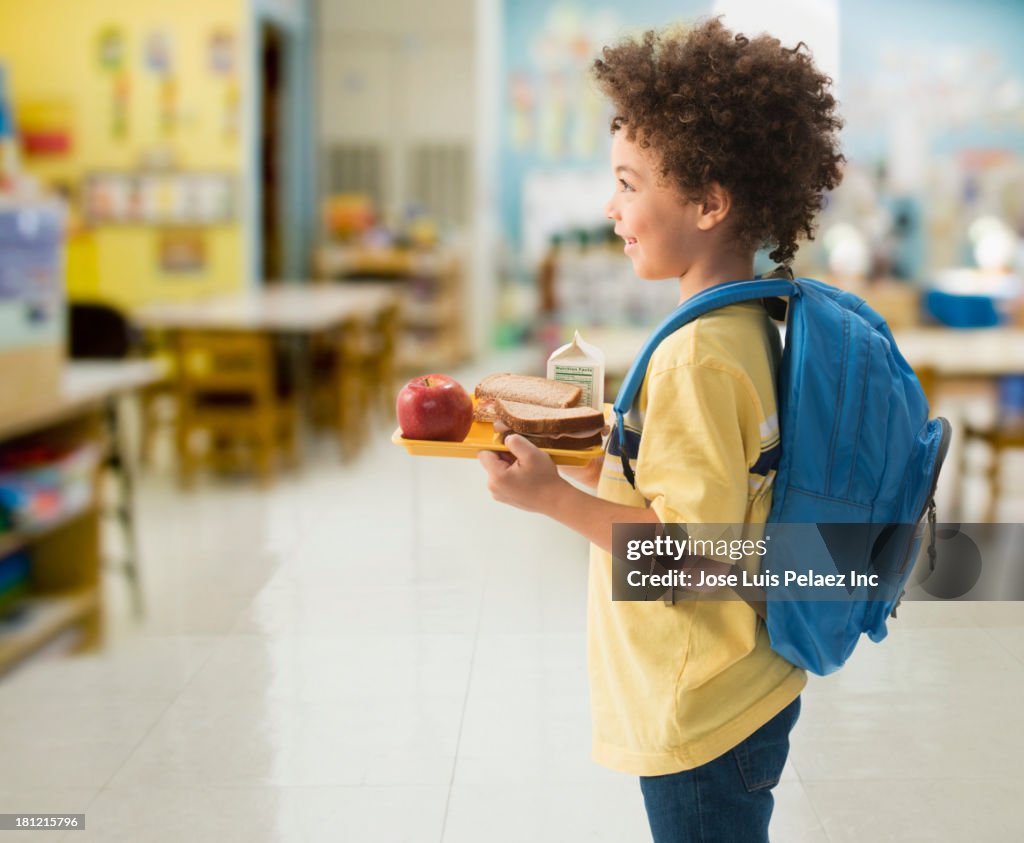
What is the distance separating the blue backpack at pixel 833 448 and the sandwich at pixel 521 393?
0.09 metres

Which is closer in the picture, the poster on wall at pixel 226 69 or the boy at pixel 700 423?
the boy at pixel 700 423

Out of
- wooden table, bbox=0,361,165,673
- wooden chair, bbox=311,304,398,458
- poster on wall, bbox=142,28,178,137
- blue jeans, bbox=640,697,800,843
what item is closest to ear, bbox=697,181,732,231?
blue jeans, bbox=640,697,800,843

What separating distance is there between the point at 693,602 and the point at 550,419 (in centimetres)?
20

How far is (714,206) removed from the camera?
98cm

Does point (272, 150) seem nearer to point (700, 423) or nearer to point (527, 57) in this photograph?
point (527, 57)

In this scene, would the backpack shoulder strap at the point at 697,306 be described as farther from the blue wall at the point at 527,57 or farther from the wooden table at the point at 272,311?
the blue wall at the point at 527,57

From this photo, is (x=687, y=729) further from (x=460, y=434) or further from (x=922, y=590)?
(x=922, y=590)

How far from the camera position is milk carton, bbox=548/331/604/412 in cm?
109

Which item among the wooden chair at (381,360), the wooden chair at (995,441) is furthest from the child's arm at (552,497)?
the wooden chair at (381,360)

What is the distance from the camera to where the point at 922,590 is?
1613mm

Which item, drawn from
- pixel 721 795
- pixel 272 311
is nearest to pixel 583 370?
pixel 721 795

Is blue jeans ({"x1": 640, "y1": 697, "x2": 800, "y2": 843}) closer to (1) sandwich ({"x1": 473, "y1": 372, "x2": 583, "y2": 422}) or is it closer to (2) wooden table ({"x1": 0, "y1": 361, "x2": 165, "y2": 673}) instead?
(1) sandwich ({"x1": 473, "y1": 372, "x2": 583, "y2": 422})

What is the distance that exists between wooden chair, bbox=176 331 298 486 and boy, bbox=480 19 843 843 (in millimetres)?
3842

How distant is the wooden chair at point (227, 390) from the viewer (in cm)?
473
